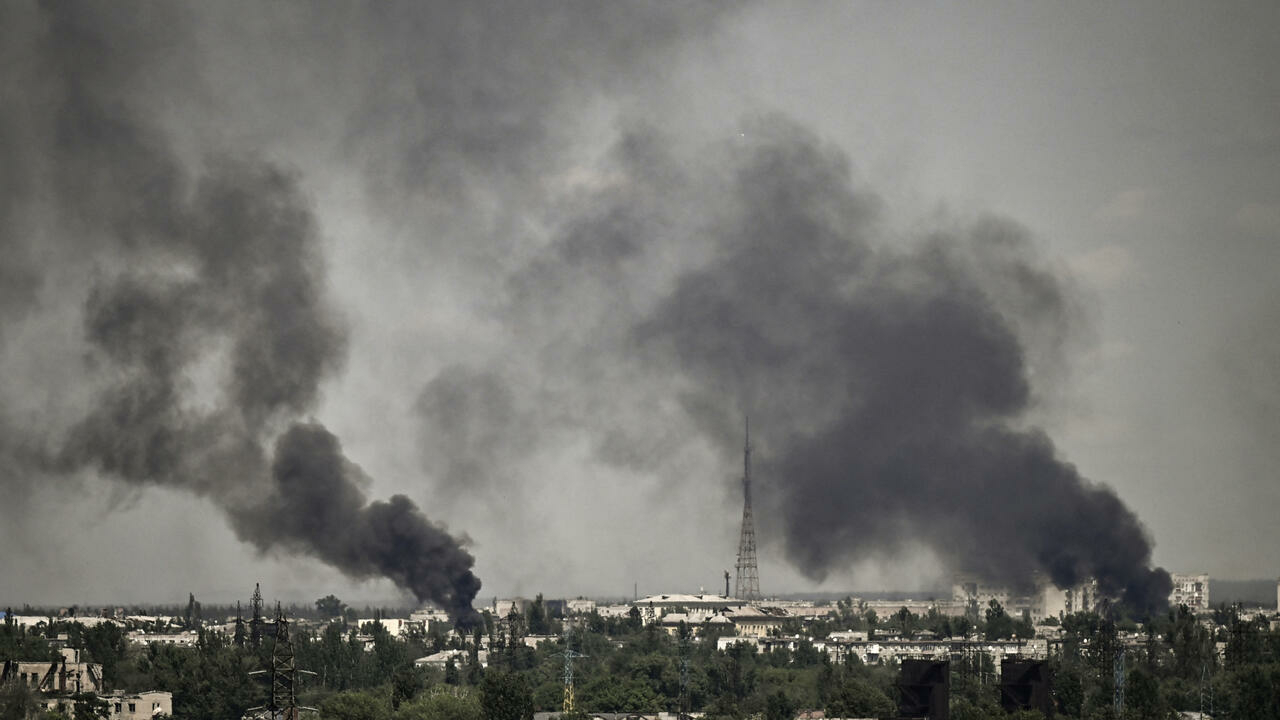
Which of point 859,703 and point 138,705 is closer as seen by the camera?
point 138,705

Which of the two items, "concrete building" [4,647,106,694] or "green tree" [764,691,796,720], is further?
"green tree" [764,691,796,720]

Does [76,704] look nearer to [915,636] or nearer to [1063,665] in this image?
[1063,665]

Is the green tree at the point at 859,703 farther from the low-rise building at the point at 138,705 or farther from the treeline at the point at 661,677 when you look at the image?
the low-rise building at the point at 138,705

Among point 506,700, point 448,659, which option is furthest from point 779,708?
point 448,659

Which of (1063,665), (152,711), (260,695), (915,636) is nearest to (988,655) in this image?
(1063,665)

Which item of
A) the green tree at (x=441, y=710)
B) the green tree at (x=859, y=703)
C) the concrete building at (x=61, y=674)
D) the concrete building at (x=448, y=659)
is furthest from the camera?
the concrete building at (x=448, y=659)

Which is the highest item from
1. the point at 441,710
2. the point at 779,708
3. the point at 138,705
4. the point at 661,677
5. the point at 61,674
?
the point at 61,674

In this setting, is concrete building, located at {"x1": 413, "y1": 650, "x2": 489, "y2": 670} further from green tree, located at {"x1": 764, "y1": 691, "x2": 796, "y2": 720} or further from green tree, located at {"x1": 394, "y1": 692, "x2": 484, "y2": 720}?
green tree, located at {"x1": 394, "y1": 692, "x2": 484, "y2": 720}

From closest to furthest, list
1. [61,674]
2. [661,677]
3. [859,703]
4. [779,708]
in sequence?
[61,674] < [859,703] < [779,708] < [661,677]

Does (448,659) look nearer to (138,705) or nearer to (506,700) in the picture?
(506,700)


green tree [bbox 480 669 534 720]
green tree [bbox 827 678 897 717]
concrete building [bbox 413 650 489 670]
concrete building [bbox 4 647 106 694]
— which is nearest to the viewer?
concrete building [bbox 4 647 106 694]

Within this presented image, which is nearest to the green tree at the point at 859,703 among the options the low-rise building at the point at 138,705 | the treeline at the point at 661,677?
the treeline at the point at 661,677

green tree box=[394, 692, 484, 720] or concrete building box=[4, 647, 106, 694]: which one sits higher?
concrete building box=[4, 647, 106, 694]

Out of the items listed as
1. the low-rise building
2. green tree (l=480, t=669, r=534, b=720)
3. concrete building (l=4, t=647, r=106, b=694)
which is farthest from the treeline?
the low-rise building
